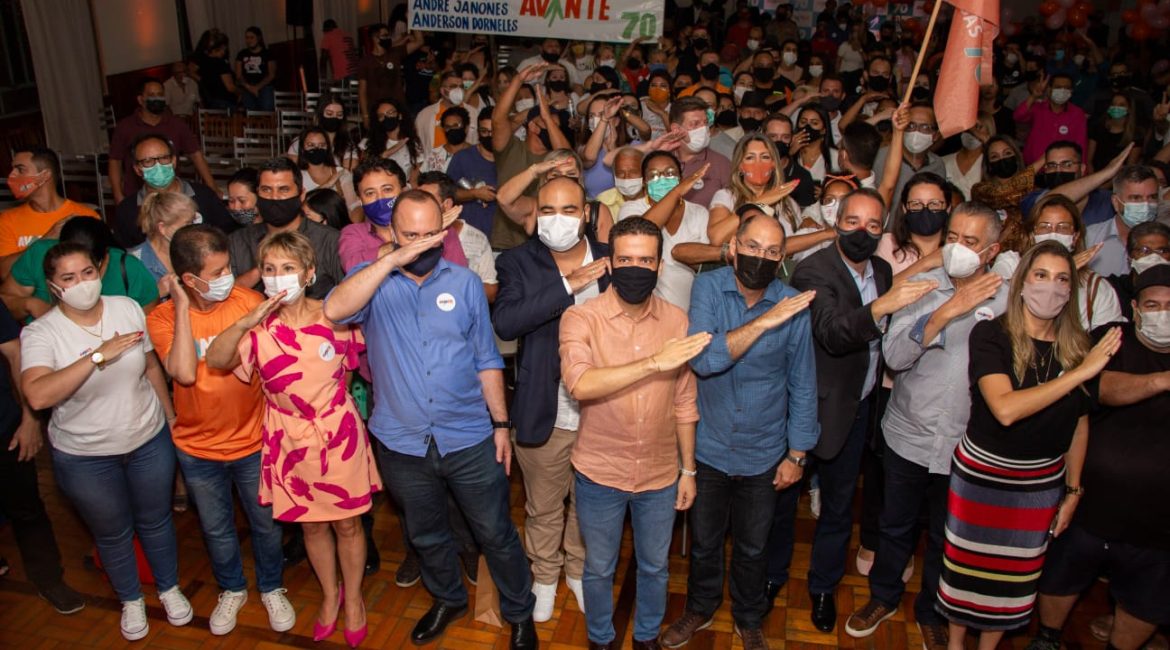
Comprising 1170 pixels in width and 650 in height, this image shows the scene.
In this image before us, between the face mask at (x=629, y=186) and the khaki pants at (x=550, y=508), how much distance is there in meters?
1.30

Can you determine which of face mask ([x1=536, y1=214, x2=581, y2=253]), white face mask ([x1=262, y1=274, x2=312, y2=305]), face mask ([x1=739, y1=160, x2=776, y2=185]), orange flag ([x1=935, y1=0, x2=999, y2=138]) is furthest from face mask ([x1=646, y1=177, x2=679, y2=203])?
white face mask ([x1=262, y1=274, x2=312, y2=305])

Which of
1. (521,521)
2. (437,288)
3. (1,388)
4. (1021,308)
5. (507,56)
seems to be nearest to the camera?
(1021,308)

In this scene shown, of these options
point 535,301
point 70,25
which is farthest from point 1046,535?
point 70,25

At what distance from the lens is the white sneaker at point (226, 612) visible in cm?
334

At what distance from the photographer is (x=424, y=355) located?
114 inches

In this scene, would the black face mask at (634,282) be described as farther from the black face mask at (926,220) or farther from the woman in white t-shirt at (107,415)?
the woman in white t-shirt at (107,415)

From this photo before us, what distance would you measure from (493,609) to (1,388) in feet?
6.73

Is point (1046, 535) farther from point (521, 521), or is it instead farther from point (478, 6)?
point (478, 6)

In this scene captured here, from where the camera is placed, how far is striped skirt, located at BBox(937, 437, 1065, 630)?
2.76 metres

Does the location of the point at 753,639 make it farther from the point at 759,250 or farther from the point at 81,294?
the point at 81,294

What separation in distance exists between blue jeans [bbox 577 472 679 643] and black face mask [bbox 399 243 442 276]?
86cm

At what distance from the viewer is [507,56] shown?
12.7 metres

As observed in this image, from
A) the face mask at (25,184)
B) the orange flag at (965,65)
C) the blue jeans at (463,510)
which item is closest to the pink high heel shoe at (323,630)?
the blue jeans at (463,510)

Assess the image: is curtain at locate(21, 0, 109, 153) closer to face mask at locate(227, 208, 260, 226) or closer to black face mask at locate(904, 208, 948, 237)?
face mask at locate(227, 208, 260, 226)
